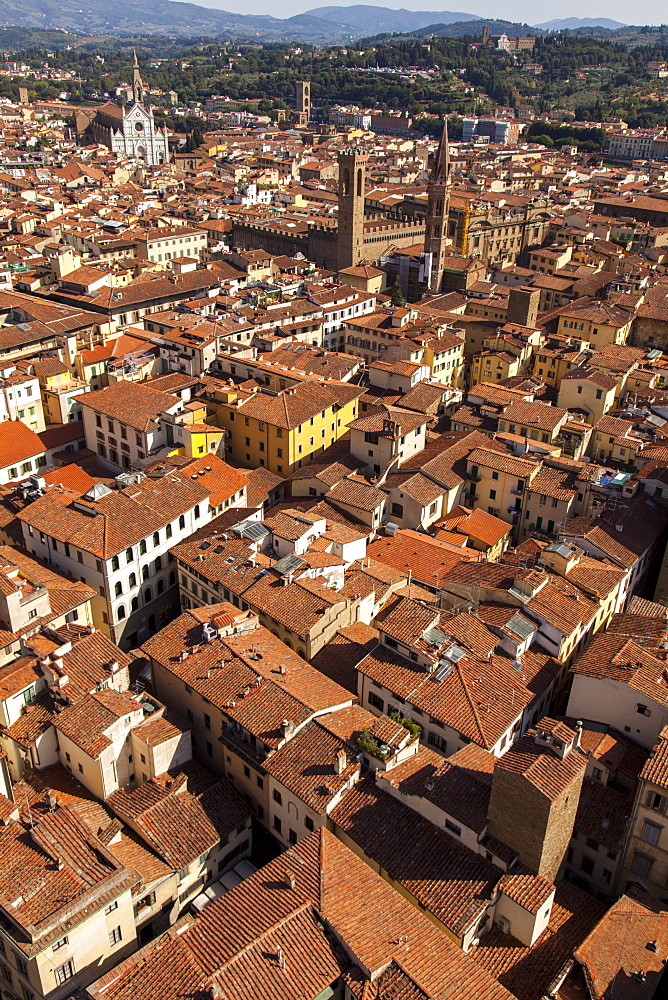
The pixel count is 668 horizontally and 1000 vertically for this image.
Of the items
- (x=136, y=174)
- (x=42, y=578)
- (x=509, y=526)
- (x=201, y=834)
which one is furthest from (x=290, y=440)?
(x=136, y=174)

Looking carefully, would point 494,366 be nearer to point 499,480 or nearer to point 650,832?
point 499,480

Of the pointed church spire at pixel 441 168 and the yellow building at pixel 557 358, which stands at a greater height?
the pointed church spire at pixel 441 168

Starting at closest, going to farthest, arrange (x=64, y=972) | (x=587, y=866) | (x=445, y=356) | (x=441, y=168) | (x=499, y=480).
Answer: (x=64, y=972), (x=587, y=866), (x=499, y=480), (x=445, y=356), (x=441, y=168)

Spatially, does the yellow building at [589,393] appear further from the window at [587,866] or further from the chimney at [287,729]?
the chimney at [287,729]

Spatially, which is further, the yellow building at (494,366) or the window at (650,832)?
the yellow building at (494,366)

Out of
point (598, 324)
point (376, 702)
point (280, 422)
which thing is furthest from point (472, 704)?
point (598, 324)

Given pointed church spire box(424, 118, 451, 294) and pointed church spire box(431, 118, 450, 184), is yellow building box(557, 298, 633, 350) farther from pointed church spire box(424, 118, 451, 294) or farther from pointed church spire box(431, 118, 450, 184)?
pointed church spire box(431, 118, 450, 184)

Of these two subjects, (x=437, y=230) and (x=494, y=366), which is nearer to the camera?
(x=494, y=366)

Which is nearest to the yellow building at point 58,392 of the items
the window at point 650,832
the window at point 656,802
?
the window at point 656,802
